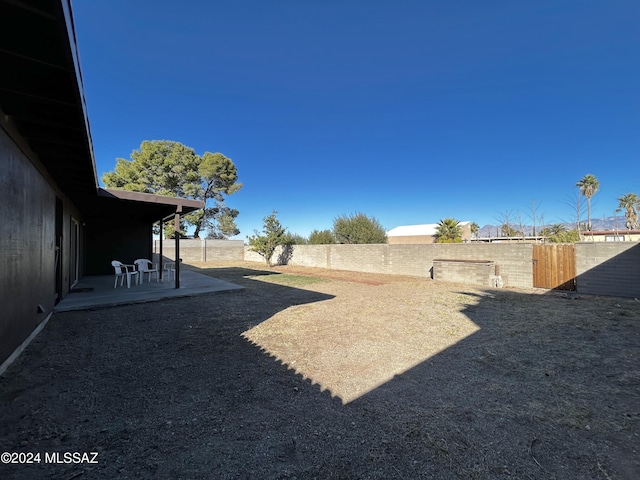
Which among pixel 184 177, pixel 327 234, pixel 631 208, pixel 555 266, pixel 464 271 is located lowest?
pixel 464 271

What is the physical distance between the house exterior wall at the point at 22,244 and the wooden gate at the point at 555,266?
1267 cm

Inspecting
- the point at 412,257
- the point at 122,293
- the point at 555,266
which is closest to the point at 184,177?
the point at 122,293

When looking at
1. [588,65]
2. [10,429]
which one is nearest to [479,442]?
[10,429]

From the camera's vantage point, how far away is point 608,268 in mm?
7906

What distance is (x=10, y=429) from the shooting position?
1.95 meters

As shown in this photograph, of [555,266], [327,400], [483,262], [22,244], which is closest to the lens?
[327,400]

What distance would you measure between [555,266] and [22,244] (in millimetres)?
12916

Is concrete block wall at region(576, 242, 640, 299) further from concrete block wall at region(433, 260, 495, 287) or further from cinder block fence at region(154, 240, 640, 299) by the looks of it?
concrete block wall at region(433, 260, 495, 287)

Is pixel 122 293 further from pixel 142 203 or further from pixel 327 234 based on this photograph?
pixel 327 234

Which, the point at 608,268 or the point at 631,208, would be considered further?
the point at 631,208

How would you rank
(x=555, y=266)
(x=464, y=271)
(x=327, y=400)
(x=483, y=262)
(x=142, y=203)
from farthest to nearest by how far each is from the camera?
1. (x=464, y=271)
2. (x=483, y=262)
3. (x=555, y=266)
4. (x=142, y=203)
5. (x=327, y=400)

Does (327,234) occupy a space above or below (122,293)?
above

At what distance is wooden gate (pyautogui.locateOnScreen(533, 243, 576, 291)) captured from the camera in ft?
28.4

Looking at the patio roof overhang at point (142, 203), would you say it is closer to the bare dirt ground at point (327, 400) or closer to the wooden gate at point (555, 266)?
the bare dirt ground at point (327, 400)
